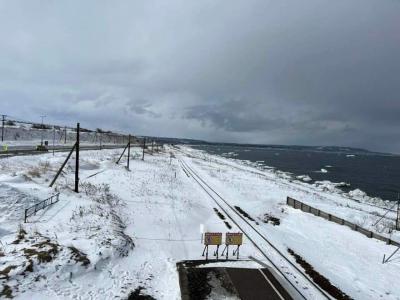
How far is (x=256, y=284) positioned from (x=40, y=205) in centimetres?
1334

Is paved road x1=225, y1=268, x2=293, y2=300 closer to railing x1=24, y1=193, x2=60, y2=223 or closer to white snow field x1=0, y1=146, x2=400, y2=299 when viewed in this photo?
white snow field x1=0, y1=146, x2=400, y2=299

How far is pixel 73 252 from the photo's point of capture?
50.2 feet

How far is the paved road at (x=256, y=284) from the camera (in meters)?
13.7

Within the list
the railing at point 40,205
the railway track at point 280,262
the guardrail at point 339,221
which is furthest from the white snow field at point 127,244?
the guardrail at point 339,221

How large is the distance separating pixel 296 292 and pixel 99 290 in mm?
8038

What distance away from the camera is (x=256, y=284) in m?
14.8

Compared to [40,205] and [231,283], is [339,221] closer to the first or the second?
[231,283]

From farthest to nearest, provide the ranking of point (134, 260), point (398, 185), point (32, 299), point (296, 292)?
point (398, 185)
point (134, 260)
point (296, 292)
point (32, 299)

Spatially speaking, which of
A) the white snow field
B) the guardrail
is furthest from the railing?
the guardrail

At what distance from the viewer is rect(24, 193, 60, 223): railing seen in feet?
62.5

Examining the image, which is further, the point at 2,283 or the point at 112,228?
the point at 112,228

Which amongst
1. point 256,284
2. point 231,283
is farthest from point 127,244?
point 256,284

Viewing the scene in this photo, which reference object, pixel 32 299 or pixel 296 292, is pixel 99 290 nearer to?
pixel 32 299

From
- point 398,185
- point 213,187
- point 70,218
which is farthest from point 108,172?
point 398,185
